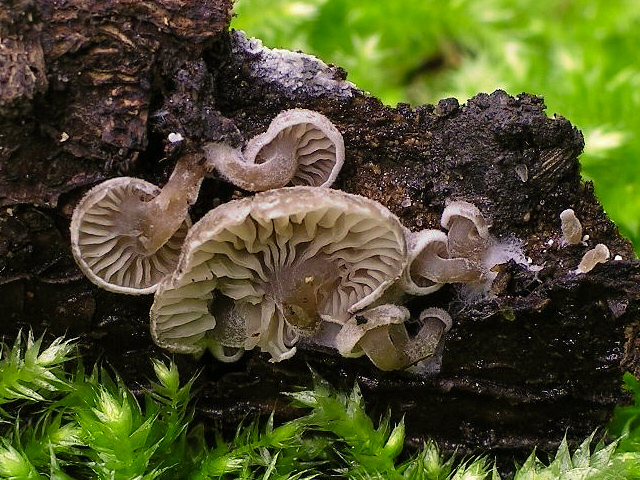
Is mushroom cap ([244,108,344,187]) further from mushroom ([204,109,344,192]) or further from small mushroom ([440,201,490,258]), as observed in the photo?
small mushroom ([440,201,490,258])

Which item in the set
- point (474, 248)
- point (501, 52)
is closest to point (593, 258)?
point (474, 248)

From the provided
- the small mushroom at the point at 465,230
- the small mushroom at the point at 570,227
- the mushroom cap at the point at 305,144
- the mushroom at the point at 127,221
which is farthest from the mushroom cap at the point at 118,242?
the small mushroom at the point at 570,227

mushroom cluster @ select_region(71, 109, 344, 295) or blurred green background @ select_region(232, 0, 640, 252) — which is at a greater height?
blurred green background @ select_region(232, 0, 640, 252)

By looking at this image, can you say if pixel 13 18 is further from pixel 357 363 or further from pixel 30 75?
pixel 357 363

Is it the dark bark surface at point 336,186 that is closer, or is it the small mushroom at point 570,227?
the dark bark surface at point 336,186

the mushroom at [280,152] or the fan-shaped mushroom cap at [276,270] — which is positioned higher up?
the mushroom at [280,152]

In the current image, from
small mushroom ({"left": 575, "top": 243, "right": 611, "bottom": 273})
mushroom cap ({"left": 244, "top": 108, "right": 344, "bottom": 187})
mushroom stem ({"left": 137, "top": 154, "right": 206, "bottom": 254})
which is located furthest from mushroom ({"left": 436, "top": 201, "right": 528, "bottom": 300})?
mushroom stem ({"left": 137, "top": 154, "right": 206, "bottom": 254})

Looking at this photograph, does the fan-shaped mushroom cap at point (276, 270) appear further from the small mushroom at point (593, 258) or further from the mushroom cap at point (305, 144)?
the small mushroom at point (593, 258)
